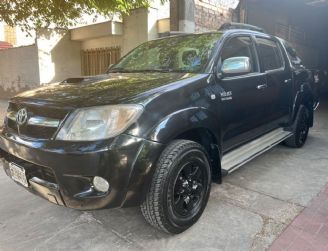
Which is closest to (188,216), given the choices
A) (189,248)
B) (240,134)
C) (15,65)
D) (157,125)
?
(189,248)

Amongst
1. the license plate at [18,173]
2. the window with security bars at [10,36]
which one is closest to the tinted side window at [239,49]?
the license plate at [18,173]

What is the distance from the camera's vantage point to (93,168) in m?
2.29

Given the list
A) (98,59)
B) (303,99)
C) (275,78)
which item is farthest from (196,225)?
(98,59)

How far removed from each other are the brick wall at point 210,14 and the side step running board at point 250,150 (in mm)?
4299

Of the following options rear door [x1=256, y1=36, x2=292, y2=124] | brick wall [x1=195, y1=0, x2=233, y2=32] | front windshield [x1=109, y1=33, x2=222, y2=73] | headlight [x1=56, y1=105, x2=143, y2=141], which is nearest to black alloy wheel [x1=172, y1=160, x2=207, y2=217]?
headlight [x1=56, y1=105, x2=143, y2=141]

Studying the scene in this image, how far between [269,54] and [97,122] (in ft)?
9.67

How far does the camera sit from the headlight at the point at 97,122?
92.7 inches

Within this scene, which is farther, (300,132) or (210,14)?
(210,14)

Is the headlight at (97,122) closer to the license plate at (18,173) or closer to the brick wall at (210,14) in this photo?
the license plate at (18,173)

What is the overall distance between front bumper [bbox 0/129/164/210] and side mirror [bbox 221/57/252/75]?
4.03ft

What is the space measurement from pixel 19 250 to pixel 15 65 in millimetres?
11520

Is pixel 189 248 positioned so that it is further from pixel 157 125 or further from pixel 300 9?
pixel 300 9

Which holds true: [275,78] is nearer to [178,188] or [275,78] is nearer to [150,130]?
[178,188]

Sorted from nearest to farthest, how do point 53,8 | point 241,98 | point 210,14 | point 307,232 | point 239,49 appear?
point 307,232, point 241,98, point 239,49, point 53,8, point 210,14
